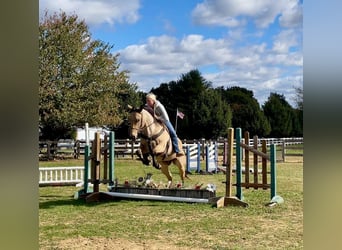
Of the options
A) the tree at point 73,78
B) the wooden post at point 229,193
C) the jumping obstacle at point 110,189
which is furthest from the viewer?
the jumping obstacle at point 110,189

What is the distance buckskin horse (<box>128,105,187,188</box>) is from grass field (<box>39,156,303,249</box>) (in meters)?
0.11

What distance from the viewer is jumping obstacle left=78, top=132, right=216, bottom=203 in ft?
6.64

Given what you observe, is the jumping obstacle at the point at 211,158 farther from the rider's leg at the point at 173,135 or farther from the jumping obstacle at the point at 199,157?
the rider's leg at the point at 173,135

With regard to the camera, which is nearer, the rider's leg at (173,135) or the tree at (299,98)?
the tree at (299,98)

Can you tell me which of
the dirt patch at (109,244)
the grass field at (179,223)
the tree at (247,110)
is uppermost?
the tree at (247,110)

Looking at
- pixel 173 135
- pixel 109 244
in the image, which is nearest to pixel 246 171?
pixel 173 135

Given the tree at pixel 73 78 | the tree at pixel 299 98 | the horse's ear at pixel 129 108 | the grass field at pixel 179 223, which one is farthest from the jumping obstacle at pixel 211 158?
the tree at pixel 299 98

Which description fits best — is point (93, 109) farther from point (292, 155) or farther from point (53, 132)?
point (292, 155)

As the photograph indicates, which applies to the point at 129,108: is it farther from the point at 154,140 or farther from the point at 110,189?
the point at 110,189

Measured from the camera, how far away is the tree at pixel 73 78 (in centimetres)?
162

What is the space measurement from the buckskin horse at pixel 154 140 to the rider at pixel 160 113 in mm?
24

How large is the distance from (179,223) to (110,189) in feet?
1.99

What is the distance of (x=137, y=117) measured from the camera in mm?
1858
